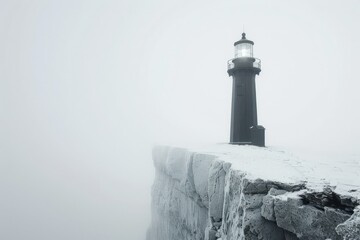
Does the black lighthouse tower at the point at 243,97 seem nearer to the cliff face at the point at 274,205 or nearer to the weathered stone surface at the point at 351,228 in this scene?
Answer: the cliff face at the point at 274,205

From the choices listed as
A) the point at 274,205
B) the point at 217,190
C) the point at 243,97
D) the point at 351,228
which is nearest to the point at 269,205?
the point at 274,205

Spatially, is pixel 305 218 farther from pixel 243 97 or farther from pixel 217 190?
pixel 243 97

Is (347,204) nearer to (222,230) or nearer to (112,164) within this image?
(222,230)

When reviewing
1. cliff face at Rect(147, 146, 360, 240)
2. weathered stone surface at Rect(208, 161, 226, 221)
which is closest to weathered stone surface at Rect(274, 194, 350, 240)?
cliff face at Rect(147, 146, 360, 240)

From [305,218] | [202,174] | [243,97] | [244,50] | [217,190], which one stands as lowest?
[217,190]

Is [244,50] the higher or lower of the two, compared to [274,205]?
higher

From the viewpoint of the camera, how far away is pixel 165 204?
10.7 meters

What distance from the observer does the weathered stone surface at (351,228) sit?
7.05 ft

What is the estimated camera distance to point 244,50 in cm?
1202

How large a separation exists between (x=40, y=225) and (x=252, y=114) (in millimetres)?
27673

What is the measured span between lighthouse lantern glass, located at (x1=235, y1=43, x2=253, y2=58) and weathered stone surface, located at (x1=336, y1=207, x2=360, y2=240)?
34.8ft

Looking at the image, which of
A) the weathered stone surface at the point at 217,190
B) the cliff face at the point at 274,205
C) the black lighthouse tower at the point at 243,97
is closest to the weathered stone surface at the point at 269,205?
the cliff face at the point at 274,205

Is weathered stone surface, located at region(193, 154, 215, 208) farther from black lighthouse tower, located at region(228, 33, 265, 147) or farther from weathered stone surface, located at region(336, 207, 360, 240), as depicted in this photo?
black lighthouse tower, located at region(228, 33, 265, 147)

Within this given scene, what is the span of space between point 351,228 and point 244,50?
10.8 meters
